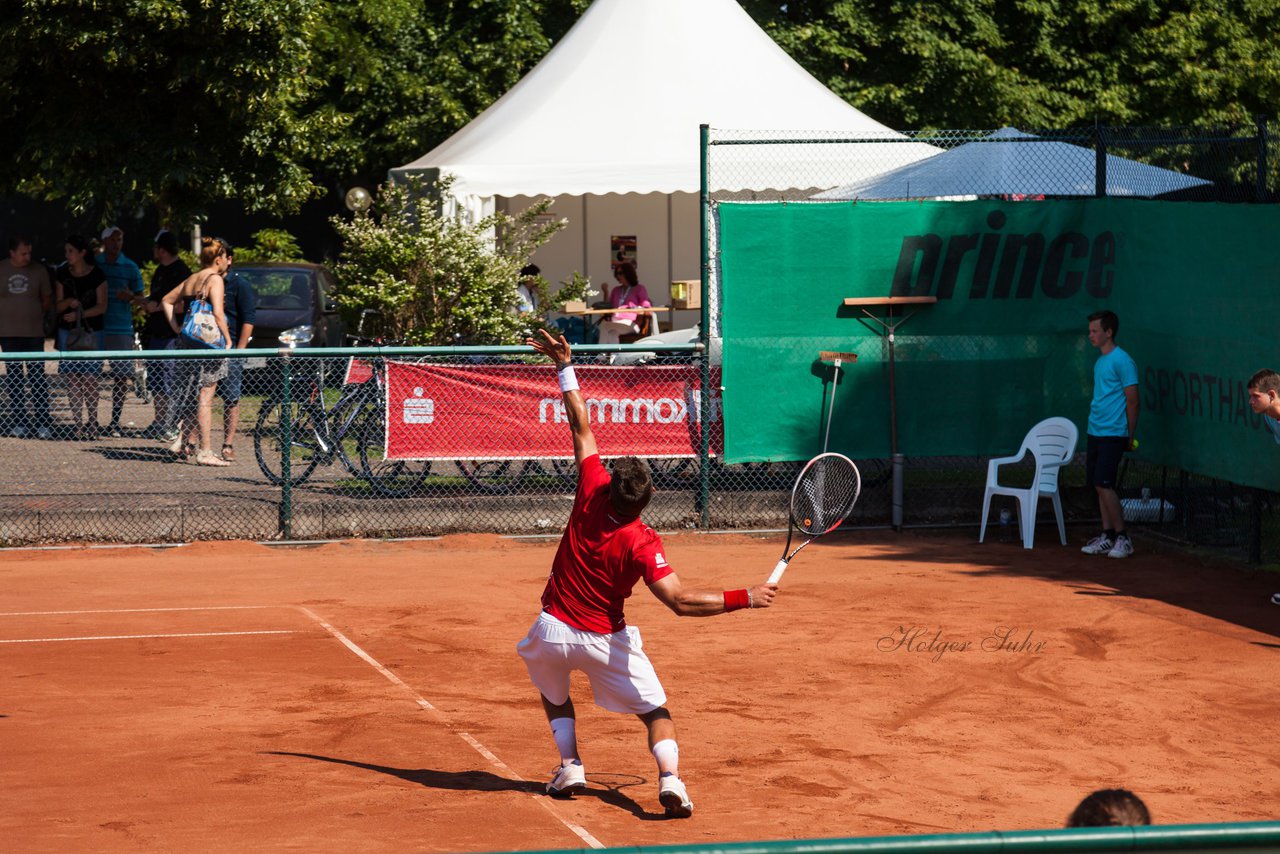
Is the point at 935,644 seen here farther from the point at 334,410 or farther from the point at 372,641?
the point at 334,410

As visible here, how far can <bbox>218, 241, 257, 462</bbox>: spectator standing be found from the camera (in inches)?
531

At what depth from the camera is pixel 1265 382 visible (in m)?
10.6

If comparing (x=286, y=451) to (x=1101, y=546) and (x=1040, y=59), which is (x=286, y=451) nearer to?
(x=1101, y=546)

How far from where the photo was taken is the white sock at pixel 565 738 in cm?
683

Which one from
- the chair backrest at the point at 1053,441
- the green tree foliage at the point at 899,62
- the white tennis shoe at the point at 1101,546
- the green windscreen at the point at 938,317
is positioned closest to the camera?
the white tennis shoe at the point at 1101,546

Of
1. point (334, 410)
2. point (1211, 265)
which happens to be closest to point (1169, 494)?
point (1211, 265)

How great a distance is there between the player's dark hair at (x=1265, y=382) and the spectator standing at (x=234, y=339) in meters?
8.02

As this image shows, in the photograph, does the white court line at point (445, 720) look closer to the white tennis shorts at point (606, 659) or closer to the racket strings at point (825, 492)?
the white tennis shorts at point (606, 659)

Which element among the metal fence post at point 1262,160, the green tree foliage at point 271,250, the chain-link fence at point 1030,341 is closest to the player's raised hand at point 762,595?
the chain-link fence at point 1030,341

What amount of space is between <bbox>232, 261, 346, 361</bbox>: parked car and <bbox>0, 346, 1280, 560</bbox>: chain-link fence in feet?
27.5

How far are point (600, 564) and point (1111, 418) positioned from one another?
727cm

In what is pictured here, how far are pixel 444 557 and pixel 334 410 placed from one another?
5.29 feet

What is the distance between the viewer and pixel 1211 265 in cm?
1262
